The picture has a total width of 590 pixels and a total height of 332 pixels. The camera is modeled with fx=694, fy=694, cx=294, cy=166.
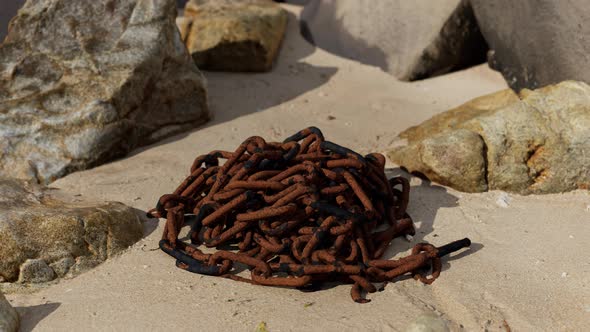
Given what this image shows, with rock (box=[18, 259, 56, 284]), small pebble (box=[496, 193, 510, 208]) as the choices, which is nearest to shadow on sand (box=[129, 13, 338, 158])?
rock (box=[18, 259, 56, 284])

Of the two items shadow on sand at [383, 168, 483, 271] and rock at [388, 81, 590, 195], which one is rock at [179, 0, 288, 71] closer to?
shadow on sand at [383, 168, 483, 271]

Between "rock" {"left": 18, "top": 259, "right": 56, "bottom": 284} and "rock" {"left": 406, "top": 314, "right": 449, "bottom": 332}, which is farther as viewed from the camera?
"rock" {"left": 18, "top": 259, "right": 56, "bottom": 284}

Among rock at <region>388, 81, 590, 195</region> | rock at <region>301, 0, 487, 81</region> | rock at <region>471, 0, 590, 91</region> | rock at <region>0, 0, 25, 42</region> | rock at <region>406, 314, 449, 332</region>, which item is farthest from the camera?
rock at <region>301, 0, 487, 81</region>

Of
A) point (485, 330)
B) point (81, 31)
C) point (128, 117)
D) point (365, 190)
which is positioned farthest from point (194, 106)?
point (485, 330)

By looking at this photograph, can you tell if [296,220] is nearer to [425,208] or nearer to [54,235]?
[425,208]

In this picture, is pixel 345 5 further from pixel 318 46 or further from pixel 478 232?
pixel 478 232

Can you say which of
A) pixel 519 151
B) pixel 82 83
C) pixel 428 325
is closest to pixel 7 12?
pixel 82 83

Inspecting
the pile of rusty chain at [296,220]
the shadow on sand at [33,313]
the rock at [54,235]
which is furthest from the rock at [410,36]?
the shadow on sand at [33,313]
